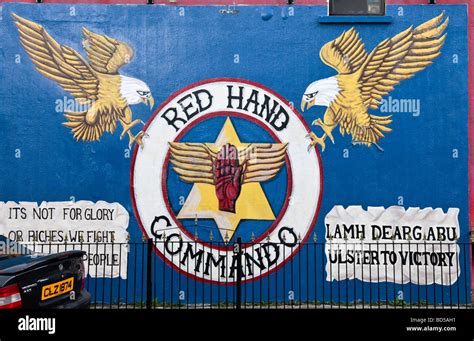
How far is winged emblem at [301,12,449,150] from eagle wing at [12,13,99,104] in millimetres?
3912

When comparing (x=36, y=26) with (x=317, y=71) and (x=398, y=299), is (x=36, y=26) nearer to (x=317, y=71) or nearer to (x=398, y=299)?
(x=317, y=71)

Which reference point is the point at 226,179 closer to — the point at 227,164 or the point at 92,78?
the point at 227,164

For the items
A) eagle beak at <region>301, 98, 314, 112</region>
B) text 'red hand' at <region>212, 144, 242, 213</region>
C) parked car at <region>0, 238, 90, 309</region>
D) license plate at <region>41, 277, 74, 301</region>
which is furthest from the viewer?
eagle beak at <region>301, 98, 314, 112</region>

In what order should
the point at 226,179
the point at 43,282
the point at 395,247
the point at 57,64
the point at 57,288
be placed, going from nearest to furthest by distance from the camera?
the point at 43,282, the point at 57,288, the point at 395,247, the point at 226,179, the point at 57,64

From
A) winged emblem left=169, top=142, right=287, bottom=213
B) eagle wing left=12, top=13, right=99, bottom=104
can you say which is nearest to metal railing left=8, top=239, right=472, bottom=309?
winged emblem left=169, top=142, right=287, bottom=213

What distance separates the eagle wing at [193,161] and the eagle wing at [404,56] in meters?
3.03

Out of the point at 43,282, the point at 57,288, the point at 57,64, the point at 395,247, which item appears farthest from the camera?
the point at 57,64

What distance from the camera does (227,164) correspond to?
10.2 m

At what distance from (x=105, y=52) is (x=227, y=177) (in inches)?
125

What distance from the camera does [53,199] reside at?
33.2ft

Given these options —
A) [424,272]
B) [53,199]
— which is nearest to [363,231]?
[424,272]

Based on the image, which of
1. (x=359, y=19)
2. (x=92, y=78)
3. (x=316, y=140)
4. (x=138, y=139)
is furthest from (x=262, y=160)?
(x=92, y=78)

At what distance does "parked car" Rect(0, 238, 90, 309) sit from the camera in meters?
7.13

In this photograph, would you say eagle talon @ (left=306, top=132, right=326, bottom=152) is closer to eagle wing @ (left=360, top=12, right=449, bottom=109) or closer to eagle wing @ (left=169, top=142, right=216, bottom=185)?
eagle wing @ (left=360, top=12, right=449, bottom=109)
